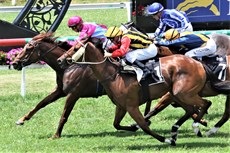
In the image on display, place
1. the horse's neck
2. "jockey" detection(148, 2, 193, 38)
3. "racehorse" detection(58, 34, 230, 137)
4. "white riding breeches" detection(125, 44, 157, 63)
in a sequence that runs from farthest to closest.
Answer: "jockey" detection(148, 2, 193, 38), the horse's neck, "racehorse" detection(58, 34, 230, 137), "white riding breeches" detection(125, 44, 157, 63)

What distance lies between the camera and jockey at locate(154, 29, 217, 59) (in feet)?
32.1

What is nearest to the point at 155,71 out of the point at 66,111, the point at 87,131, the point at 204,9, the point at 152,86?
the point at 152,86

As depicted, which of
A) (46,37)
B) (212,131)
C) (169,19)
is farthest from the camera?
(169,19)

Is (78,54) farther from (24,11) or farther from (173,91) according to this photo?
(24,11)

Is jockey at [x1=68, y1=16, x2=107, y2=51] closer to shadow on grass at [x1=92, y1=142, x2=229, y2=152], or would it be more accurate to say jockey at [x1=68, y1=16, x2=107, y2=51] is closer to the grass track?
the grass track

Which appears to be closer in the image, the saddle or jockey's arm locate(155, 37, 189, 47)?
the saddle

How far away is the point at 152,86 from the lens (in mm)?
9070

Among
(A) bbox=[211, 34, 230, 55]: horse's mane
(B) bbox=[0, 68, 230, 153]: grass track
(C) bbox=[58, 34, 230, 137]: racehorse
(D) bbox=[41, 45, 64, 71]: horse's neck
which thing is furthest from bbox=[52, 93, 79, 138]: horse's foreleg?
(A) bbox=[211, 34, 230, 55]: horse's mane

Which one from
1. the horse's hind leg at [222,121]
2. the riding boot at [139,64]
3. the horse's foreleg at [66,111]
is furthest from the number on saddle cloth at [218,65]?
the horse's foreleg at [66,111]

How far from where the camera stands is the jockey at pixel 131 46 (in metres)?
9.01

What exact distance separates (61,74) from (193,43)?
201 centimetres

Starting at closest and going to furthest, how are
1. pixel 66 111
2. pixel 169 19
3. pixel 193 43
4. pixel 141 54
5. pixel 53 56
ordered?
pixel 141 54 < pixel 193 43 < pixel 66 111 < pixel 53 56 < pixel 169 19

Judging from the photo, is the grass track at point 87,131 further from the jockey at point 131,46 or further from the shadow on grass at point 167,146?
the jockey at point 131,46

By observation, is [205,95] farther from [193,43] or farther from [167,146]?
[167,146]
